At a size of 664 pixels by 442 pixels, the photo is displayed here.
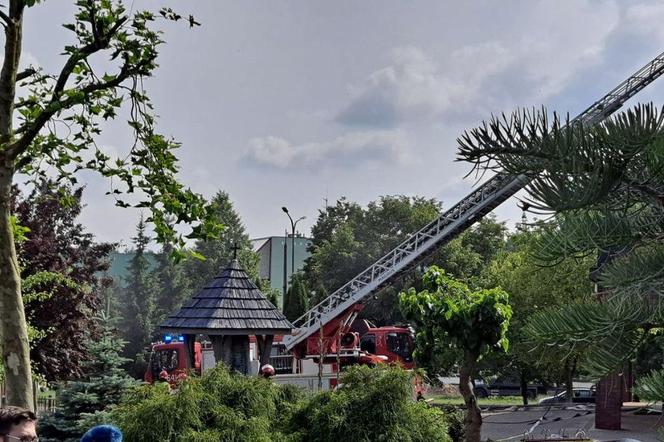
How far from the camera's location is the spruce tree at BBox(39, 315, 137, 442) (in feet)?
35.2

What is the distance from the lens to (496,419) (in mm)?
21156

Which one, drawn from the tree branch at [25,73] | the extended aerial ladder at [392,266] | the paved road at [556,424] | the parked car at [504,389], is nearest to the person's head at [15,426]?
the tree branch at [25,73]

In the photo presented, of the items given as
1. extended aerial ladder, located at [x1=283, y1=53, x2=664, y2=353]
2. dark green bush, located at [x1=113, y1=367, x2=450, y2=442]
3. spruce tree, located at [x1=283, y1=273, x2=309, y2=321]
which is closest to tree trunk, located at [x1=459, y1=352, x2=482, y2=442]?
dark green bush, located at [x1=113, y1=367, x2=450, y2=442]

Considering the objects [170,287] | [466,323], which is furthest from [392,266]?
[170,287]

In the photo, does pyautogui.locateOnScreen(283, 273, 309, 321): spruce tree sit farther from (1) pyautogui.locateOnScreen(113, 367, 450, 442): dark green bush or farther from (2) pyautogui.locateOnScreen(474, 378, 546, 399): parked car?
(1) pyautogui.locateOnScreen(113, 367, 450, 442): dark green bush

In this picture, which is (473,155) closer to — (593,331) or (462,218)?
(593,331)

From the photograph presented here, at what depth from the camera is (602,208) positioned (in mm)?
2037

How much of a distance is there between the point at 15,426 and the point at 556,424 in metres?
18.1

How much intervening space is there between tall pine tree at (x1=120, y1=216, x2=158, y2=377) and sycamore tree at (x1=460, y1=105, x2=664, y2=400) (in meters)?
51.5

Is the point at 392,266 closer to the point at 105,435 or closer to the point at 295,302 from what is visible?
the point at 295,302

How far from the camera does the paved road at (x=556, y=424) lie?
53.6 feet

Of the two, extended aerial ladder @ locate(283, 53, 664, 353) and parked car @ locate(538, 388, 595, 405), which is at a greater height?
extended aerial ladder @ locate(283, 53, 664, 353)

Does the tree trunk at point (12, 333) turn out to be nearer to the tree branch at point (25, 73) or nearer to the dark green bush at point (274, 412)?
the tree branch at point (25, 73)

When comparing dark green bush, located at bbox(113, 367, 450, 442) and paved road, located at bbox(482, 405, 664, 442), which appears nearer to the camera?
dark green bush, located at bbox(113, 367, 450, 442)
